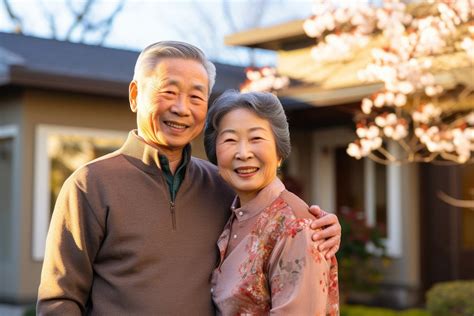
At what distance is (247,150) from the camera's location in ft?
9.26

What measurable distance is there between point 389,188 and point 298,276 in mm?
9255

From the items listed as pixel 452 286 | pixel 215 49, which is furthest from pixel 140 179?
pixel 215 49

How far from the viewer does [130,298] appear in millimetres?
2729

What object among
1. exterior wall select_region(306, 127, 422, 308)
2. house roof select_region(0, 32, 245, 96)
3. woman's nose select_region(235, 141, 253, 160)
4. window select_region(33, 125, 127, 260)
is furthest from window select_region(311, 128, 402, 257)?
woman's nose select_region(235, 141, 253, 160)

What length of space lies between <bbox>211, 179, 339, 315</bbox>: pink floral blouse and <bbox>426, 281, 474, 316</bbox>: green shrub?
5.31 metres

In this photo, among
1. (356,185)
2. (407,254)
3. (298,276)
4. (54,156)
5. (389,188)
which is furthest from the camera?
(356,185)

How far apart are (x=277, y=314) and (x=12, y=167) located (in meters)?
8.64

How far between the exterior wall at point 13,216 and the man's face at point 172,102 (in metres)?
7.84

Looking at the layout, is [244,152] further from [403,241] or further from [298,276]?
[403,241]

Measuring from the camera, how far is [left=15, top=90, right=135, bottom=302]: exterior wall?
33.8 feet

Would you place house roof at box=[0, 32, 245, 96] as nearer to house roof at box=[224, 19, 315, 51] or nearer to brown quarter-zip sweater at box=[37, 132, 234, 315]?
house roof at box=[224, 19, 315, 51]

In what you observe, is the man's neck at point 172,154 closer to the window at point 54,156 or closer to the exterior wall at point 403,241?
the window at point 54,156

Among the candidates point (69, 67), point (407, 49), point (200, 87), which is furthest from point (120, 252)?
point (69, 67)

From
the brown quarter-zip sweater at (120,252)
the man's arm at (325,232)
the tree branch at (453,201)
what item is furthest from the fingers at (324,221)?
the tree branch at (453,201)
